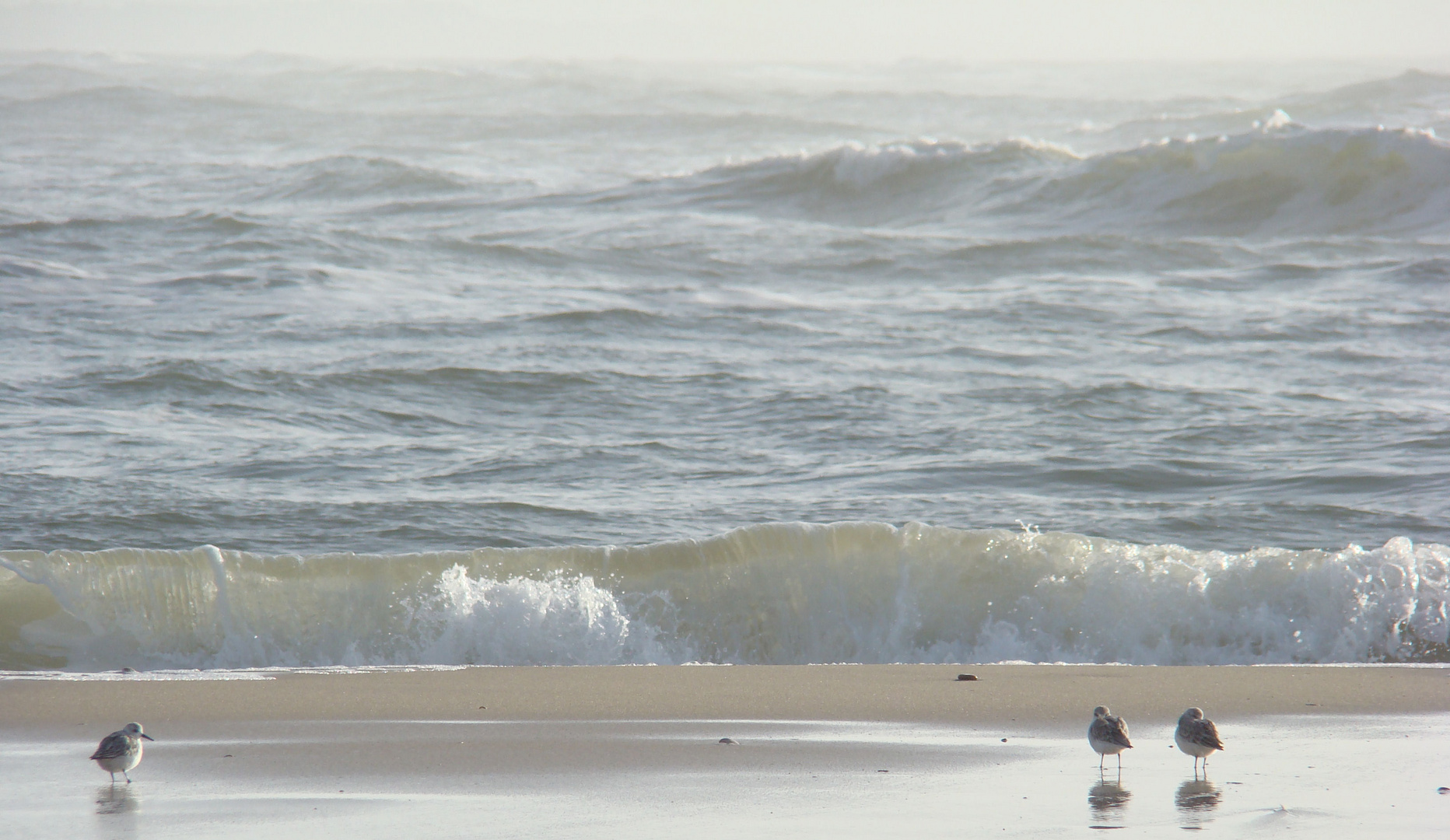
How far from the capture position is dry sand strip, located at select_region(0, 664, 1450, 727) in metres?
5.09

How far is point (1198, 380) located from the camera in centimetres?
1134

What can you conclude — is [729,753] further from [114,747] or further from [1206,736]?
[114,747]

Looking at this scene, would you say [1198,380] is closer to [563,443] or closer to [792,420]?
[792,420]

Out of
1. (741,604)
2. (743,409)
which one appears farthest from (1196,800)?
(743,409)

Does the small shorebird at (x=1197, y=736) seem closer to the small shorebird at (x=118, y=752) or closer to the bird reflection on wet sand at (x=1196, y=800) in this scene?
the bird reflection on wet sand at (x=1196, y=800)

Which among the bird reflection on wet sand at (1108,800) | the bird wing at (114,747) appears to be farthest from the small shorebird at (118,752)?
the bird reflection on wet sand at (1108,800)

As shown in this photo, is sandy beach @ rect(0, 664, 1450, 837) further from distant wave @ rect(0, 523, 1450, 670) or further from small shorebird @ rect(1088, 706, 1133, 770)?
distant wave @ rect(0, 523, 1450, 670)

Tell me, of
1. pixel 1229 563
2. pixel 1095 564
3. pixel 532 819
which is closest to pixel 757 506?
pixel 1095 564

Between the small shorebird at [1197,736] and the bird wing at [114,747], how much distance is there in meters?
3.13

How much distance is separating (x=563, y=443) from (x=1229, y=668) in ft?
16.9

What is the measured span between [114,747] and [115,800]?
6.9 inches

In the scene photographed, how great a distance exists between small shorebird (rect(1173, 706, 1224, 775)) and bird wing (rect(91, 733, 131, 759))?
3.13 meters

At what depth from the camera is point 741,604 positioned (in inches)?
273

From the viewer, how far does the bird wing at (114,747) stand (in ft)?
13.4
